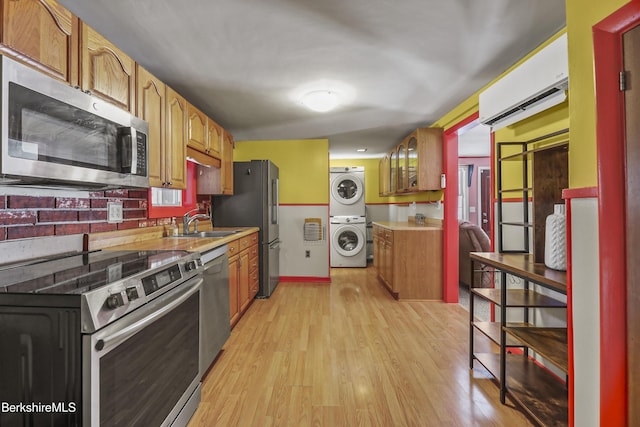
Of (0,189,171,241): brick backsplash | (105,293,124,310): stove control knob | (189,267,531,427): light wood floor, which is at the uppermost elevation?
(0,189,171,241): brick backsplash

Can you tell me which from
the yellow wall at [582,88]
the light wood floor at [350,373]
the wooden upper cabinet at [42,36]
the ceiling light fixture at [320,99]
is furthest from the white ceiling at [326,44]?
the light wood floor at [350,373]

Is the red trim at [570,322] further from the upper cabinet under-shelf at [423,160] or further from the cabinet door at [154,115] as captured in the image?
the upper cabinet under-shelf at [423,160]

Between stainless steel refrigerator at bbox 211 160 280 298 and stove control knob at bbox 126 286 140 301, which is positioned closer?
stove control knob at bbox 126 286 140 301

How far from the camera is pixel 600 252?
3.38 ft

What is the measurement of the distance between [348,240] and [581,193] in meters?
4.43

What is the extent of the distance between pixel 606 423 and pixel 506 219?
161cm

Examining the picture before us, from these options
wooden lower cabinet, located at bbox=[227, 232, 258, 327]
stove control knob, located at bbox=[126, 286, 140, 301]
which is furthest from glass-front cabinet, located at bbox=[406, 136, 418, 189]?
stove control knob, located at bbox=[126, 286, 140, 301]

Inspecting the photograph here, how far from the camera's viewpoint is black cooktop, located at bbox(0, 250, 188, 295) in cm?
94

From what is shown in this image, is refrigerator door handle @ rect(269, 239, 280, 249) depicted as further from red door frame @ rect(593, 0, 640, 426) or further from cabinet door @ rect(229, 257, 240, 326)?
red door frame @ rect(593, 0, 640, 426)

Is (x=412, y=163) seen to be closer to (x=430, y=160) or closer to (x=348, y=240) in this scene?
(x=430, y=160)

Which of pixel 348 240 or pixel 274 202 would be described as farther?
pixel 348 240

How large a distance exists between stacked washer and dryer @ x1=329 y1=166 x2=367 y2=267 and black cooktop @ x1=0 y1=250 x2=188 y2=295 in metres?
3.98

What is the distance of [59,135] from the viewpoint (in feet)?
3.82

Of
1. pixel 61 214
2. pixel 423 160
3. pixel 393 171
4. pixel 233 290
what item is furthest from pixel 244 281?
pixel 393 171
